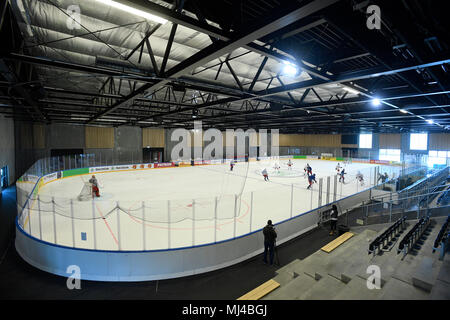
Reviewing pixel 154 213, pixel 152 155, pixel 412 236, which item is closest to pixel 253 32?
pixel 412 236

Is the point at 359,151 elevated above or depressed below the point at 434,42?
below

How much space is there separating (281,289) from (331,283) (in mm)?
1371

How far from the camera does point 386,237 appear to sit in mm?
7582

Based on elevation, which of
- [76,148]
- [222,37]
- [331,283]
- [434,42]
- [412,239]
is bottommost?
[331,283]

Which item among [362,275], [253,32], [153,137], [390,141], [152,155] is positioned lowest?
[362,275]

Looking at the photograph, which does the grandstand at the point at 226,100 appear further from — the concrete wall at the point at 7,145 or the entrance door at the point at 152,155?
the entrance door at the point at 152,155

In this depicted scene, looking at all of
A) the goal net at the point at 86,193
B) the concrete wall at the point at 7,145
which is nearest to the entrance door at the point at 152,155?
the concrete wall at the point at 7,145

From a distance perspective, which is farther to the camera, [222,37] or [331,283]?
[331,283]

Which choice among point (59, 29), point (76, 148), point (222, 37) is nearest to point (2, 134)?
point (76, 148)

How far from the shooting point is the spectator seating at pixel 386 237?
675cm

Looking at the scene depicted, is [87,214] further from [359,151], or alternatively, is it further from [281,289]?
[359,151]

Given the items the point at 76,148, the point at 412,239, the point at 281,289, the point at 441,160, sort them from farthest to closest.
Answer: the point at 441,160, the point at 76,148, the point at 412,239, the point at 281,289

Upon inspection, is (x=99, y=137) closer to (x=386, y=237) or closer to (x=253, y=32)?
(x=253, y=32)
